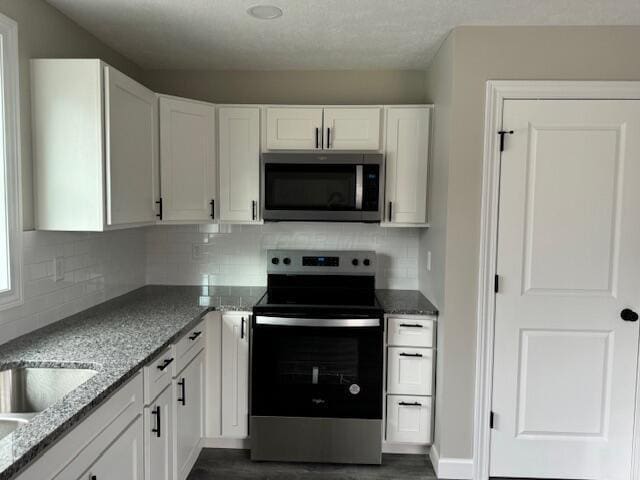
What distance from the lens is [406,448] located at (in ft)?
8.29

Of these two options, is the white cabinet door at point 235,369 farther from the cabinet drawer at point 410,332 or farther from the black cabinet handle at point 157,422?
the cabinet drawer at point 410,332

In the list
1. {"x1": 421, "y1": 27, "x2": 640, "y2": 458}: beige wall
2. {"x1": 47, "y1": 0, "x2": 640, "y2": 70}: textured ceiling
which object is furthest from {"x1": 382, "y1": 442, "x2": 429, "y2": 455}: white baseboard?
{"x1": 47, "y1": 0, "x2": 640, "y2": 70}: textured ceiling

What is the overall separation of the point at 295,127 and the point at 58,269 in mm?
1556

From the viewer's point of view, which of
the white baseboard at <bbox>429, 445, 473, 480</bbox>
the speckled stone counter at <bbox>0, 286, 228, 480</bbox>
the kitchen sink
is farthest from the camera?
the white baseboard at <bbox>429, 445, 473, 480</bbox>

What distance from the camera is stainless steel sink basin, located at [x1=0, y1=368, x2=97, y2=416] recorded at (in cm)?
149

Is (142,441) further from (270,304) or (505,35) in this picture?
(505,35)

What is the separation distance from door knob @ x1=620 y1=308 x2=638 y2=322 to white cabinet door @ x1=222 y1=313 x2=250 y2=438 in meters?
2.01

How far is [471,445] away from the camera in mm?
2250

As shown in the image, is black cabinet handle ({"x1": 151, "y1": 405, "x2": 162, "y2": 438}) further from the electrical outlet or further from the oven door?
the electrical outlet

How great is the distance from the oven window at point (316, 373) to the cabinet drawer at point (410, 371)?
11cm

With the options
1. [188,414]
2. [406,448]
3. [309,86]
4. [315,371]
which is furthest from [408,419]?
[309,86]

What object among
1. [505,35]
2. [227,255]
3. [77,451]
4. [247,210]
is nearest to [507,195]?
[505,35]

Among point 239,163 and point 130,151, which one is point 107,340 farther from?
point 239,163

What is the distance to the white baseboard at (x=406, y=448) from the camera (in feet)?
8.27
